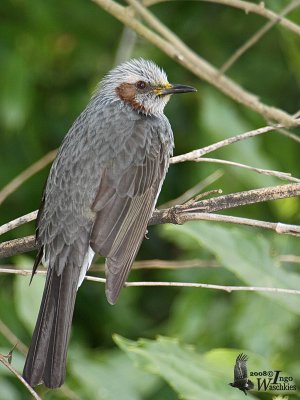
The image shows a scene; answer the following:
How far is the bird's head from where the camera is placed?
5.63 m

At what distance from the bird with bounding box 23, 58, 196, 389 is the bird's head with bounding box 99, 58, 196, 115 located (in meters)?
0.11

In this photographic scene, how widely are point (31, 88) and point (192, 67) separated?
2.68 metres

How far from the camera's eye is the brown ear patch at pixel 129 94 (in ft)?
18.4

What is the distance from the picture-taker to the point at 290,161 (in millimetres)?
6844

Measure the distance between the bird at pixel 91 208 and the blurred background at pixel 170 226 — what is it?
1.03 ft

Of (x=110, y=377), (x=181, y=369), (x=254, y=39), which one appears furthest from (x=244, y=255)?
(x=254, y=39)

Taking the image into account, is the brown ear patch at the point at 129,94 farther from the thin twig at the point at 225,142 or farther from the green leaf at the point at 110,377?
the green leaf at the point at 110,377

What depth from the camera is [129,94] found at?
18.6 feet

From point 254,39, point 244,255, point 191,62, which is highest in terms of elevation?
point 191,62

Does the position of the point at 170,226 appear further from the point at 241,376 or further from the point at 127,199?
the point at 241,376

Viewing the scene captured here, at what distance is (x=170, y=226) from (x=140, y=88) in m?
1.44

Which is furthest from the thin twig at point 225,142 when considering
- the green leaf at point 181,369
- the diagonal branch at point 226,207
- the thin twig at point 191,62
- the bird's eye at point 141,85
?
the bird's eye at point 141,85

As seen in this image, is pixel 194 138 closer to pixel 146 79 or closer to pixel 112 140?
pixel 146 79

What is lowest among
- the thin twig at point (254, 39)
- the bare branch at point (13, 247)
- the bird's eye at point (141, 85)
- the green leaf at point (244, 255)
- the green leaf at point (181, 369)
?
the green leaf at point (181, 369)
